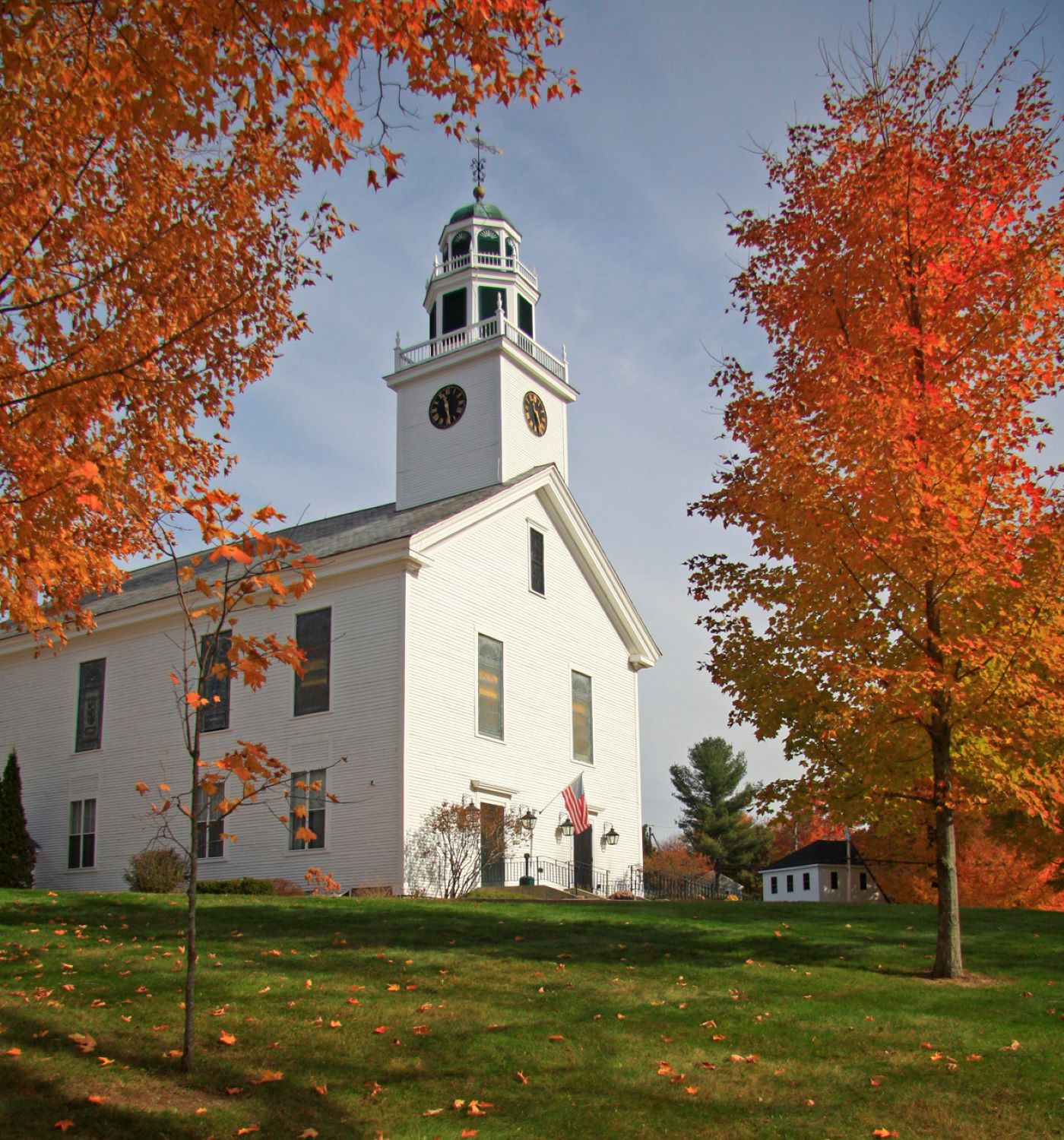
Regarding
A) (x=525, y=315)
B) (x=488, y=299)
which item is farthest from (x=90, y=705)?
(x=525, y=315)

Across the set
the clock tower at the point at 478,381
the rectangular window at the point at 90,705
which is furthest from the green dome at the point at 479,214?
the rectangular window at the point at 90,705

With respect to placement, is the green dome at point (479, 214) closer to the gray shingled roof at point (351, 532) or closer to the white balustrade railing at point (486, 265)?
the white balustrade railing at point (486, 265)

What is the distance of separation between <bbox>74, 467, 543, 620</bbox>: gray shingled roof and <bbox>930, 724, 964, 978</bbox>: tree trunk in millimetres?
13324

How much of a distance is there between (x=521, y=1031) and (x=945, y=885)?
17.4 ft

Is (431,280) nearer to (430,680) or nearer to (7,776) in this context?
(430,680)

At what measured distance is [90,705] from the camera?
90.6 ft

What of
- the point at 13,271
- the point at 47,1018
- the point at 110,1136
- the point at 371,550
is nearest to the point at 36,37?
the point at 13,271

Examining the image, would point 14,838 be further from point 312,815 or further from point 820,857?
point 820,857

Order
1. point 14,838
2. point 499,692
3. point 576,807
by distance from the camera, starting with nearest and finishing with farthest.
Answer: point 14,838, point 499,692, point 576,807

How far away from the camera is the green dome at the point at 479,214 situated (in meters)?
33.6

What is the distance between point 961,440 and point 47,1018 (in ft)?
32.5

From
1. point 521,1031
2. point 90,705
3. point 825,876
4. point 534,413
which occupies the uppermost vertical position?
point 534,413

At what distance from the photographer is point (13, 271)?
9242mm

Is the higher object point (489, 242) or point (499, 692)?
point (489, 242)
